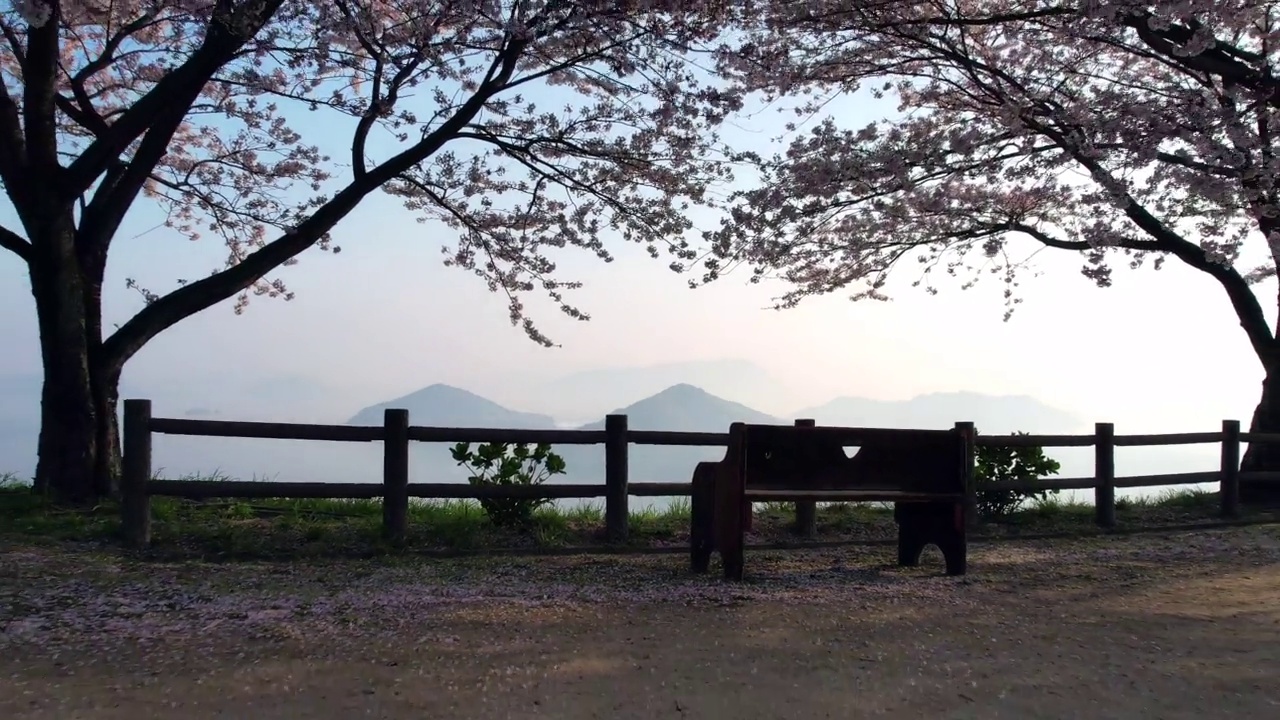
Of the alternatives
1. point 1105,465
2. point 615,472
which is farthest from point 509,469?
point 1105,465

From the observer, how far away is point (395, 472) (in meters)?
7.82

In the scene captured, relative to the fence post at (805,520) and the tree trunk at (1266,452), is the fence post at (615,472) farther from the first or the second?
the tree trunk at (1266,452)

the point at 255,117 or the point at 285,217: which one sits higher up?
the point at 255,117

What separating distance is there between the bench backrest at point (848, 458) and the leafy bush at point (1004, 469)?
321cm

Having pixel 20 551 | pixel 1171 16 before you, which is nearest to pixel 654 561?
pixel 20 551

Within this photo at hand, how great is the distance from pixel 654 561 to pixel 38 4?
23.0ft

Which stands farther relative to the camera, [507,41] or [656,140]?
[656,140]

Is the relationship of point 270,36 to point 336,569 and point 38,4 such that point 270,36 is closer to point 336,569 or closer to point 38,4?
point 38,4

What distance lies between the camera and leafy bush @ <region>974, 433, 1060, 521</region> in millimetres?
10375

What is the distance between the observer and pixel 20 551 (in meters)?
7.00

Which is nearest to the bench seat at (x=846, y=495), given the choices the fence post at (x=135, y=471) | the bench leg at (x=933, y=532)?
the bench leg at (x=933, y=532)

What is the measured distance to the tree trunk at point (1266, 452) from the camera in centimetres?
1257

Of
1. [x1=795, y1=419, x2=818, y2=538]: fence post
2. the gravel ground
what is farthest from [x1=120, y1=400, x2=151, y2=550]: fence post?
[x1=795, y1=419, x2=818, y2=538]: fence post

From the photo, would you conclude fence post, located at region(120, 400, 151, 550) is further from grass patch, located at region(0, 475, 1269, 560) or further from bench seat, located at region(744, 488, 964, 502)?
bench seat, located at region(744, 488, 964, 502)
